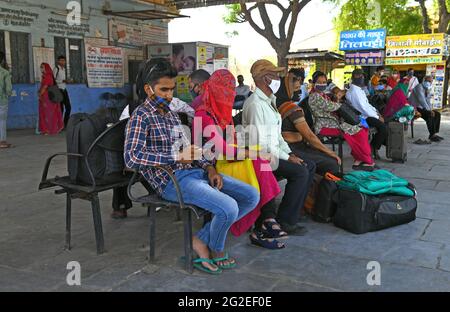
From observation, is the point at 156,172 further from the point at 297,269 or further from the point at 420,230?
the point at 420,230

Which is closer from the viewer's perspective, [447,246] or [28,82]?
[447,246]

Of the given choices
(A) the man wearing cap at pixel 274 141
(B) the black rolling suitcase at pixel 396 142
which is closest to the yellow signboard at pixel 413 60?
(B) the black rolling suitcase at pixel 396 142

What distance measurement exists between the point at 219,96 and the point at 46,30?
10154 mm

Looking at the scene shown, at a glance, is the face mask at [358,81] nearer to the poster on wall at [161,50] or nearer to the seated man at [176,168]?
the seated man at [176,168]

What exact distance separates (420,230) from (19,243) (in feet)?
10.8

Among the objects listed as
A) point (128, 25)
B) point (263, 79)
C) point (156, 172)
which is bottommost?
point (156, 172)

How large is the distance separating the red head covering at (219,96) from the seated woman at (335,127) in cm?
265

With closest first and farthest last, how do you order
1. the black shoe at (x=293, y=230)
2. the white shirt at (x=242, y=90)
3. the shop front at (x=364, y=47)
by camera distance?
the black shoe at (x=293, y=230), the white shirt at (x=242, y=90), the shop front at (x=364, y=47)

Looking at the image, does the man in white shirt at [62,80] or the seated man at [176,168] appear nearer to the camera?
the seated man at [176,168]

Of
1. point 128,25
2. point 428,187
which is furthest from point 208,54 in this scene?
point 428,187

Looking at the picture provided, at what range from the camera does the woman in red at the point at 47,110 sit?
10.2 m

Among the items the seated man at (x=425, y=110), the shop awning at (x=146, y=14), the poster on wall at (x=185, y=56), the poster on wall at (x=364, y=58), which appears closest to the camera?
the seated man at (x=425, y=110)

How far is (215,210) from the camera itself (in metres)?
2.98

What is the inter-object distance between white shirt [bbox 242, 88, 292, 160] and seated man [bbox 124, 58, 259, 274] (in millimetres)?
617
